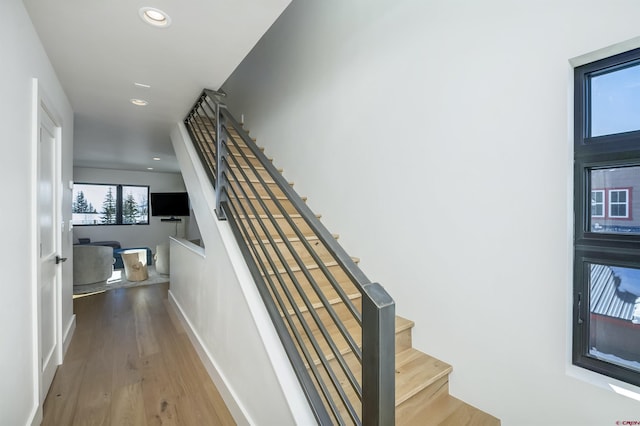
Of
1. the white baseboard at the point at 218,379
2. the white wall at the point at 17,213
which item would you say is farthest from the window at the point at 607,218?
the white wall at the point at 17,213

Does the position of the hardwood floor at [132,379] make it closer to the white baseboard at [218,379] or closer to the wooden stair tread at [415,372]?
the white baseboard at [218,379]

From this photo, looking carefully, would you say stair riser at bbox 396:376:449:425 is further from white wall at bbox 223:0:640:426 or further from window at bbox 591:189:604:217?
window at bbox 591:189:604:217

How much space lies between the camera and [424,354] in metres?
1.86

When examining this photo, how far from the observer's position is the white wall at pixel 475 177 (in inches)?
52.4

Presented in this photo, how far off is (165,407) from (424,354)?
Result: 1789 mm

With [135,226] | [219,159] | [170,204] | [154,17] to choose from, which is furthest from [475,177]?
[135,226]

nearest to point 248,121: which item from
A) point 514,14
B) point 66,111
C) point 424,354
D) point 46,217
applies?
point 66,111

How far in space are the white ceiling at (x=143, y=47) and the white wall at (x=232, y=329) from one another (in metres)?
0.62

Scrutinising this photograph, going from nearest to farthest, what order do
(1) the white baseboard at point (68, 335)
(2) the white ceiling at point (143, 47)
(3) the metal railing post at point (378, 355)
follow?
(3) the metal railing post at point (378, 355)
(2) the white ceiling at point (143, 47)
(1) the white baseboard at point (68, 335)

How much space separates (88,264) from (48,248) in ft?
9.63

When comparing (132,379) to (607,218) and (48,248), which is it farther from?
(607,218)

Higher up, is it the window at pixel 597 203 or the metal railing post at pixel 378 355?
the window at pixel 597 203

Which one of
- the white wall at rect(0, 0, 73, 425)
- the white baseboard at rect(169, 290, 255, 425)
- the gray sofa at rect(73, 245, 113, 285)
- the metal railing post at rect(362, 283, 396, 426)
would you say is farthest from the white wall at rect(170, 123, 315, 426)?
the gray sofa at rect(73, 245, 113, 285)

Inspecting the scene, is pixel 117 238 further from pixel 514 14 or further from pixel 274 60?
pixel 514 14
